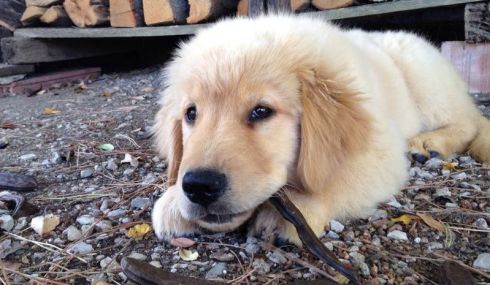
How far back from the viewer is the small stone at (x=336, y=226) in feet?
6.76

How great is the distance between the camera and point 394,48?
3348 mm

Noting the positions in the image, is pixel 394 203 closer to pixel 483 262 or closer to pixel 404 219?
pixel 404 219

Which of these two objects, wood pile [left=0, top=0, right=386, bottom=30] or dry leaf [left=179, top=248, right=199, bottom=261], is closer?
dry leaf [left=179, top=248, right=199, bottom=261]

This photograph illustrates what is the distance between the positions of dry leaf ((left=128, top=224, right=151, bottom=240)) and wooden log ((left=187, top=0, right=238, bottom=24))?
2.95m

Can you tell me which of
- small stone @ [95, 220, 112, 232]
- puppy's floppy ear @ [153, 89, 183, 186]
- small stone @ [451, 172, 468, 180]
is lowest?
small stone @ [451, 172, 468, 180]

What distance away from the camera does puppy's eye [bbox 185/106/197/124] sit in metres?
2.12

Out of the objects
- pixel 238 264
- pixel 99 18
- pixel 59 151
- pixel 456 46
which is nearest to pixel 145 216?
pixel 238 264

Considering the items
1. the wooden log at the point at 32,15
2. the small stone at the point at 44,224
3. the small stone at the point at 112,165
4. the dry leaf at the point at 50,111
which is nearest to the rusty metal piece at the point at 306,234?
the small stone at the point at 44,224

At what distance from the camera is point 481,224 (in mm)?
2102

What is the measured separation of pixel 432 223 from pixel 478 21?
7.85 feet

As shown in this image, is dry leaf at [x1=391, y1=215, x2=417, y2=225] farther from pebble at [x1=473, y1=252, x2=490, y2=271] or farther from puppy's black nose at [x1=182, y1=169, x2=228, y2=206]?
puppy's black nose at [x1=182, y1=169, x2=228, y2=206]

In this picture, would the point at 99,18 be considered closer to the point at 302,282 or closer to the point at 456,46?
the point at 456,46

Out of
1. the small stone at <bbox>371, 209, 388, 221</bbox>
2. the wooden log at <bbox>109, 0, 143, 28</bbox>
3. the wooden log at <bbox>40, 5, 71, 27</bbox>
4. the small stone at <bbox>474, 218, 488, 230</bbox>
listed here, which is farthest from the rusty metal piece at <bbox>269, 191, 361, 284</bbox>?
the wooden log at <bbox>40, 5, 71, 27</bbox>

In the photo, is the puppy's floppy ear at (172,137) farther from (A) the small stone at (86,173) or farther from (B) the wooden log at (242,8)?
(B) the wooden log at (242,8)
